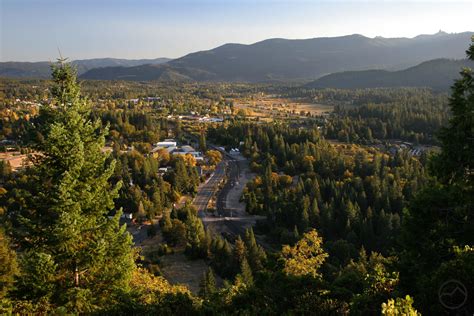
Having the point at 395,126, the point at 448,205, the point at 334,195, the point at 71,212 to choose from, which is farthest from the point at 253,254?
the point at 395,126

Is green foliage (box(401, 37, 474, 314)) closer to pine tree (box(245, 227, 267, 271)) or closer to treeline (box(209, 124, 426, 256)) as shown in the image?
treeline (box(209, 124, 426, 256))

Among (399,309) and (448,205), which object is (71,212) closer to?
(399,309)

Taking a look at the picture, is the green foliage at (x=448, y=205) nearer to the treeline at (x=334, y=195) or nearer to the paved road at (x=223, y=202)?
the treeline at (x=334, y=195)

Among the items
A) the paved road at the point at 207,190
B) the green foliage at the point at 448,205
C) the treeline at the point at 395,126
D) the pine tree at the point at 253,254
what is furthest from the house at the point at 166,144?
the green foliage at the point at 448,205

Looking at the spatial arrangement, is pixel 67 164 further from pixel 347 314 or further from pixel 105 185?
pixel 347 314

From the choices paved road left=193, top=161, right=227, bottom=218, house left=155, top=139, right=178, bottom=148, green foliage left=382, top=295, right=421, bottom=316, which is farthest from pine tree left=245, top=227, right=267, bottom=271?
house left=155, top=139, right=178, bottom=148

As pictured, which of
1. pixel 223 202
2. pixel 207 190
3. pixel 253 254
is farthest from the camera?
pixel 207 190
